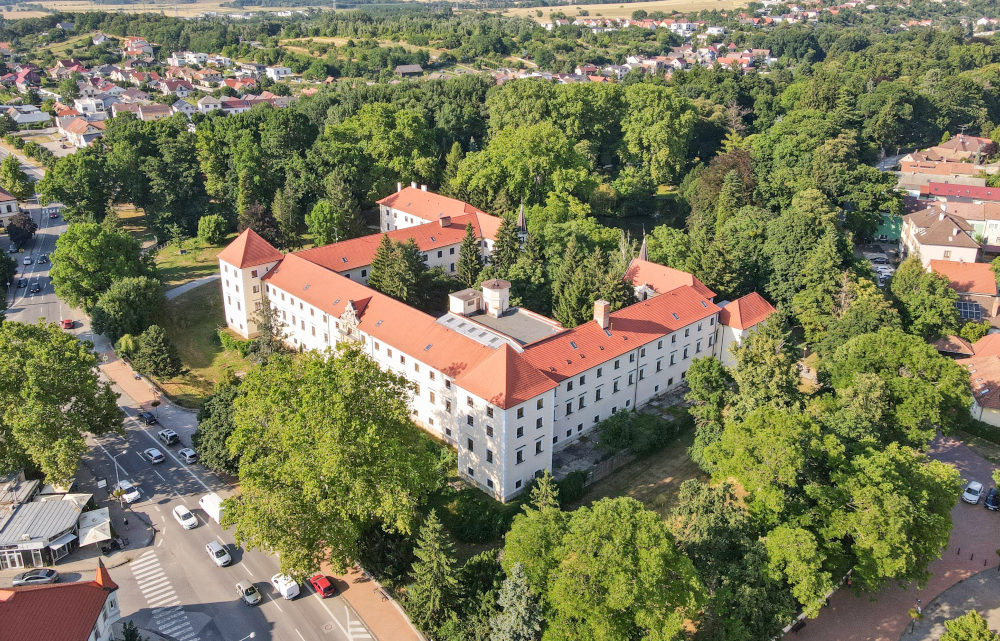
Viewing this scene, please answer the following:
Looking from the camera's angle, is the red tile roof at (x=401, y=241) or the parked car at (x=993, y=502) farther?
the red tile roof at (x=401, y=241)

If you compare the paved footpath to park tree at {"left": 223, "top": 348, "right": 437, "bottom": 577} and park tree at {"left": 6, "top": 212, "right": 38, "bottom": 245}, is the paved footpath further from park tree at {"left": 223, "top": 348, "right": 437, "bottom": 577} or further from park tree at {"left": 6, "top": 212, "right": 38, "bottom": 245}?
park tree at {"left": 6, "top": 212, "right": 38, "bottom": 245}

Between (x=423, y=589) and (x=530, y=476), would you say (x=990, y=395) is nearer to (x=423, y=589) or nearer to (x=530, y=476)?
(x=530, y=476)

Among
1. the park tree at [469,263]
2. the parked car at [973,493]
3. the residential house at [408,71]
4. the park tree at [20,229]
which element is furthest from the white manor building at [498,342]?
the residential house at [408,71]

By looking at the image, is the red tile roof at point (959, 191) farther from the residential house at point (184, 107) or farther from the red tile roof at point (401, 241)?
the residential house at point (184, 107)

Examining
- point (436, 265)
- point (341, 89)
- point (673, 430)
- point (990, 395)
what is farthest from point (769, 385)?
point (341, 89)

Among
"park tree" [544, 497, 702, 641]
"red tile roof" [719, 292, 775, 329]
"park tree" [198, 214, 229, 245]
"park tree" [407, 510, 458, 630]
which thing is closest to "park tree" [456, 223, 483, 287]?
"red tile roof" [719, 292, 775, 329]
